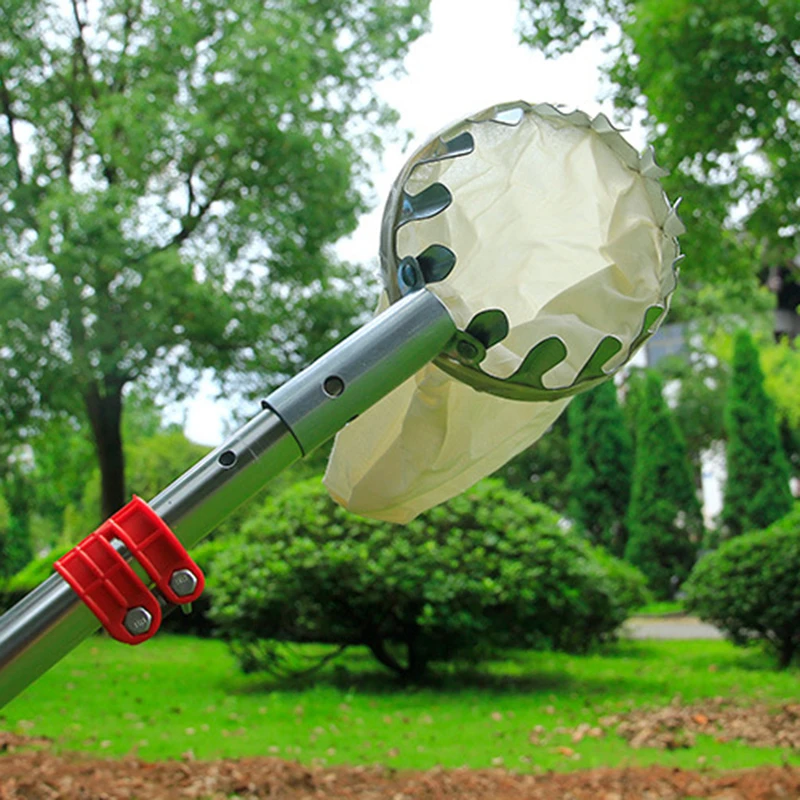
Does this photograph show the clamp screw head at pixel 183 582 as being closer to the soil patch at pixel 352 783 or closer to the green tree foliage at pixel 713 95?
the soil patch at pixel 352 783

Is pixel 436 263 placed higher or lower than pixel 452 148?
lower

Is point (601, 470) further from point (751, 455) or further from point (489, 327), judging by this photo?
point (489, 327)

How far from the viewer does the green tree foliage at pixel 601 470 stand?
65.4 feet

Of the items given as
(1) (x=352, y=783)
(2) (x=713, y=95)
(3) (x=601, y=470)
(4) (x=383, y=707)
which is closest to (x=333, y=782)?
(1) (x=352, y=783)

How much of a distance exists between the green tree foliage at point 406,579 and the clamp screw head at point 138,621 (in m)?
6.25

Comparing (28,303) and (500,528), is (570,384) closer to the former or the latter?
(500,528)

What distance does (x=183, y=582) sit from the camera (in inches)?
37.2

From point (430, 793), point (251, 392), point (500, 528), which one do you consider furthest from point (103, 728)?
point (251, 392)

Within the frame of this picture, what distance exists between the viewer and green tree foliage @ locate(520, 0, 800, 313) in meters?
6.69

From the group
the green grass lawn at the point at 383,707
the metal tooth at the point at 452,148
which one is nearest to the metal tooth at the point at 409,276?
the metal tooth at the point at 452,148

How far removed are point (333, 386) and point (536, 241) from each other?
14.8 inches

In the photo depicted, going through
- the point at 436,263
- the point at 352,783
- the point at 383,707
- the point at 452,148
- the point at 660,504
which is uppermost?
the point at 452,148

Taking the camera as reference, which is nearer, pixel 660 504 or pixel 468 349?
pixel 468 349

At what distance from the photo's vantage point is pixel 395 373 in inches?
40.1
